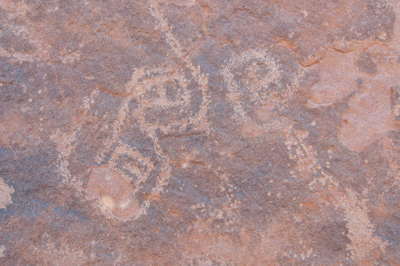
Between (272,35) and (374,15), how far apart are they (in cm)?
30

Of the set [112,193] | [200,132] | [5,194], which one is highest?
[200,132]

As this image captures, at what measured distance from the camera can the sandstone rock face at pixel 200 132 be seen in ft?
3.05

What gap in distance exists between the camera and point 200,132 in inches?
38.3

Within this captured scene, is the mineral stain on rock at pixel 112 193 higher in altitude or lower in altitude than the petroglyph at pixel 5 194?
higher

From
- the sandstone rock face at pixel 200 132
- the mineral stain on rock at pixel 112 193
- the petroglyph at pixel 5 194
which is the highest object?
the sandstone rock face at pixel 200 132

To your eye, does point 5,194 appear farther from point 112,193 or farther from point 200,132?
point 200,132

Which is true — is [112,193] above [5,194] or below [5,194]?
above

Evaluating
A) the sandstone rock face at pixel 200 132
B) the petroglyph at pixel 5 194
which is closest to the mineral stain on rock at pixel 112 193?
the sandstone rock face at pixel 200 132

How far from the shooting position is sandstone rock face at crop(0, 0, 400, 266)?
930 mm

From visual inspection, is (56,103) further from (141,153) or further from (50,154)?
(141,153)

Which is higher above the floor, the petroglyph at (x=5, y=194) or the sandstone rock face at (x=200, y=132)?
the sandstone rock face at (x=200, y=132)

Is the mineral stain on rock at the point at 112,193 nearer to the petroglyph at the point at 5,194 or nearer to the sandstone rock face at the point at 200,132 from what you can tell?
the sandstone rock face at the point at 200,132

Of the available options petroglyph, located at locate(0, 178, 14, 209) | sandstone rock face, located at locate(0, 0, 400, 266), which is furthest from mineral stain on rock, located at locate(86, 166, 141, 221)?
petroglyph, located at locate(0, 178, 14, 209)

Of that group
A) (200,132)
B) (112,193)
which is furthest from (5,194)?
(200,132)
